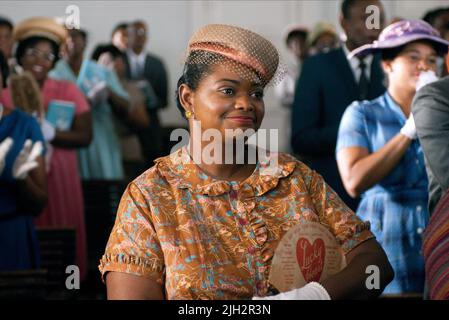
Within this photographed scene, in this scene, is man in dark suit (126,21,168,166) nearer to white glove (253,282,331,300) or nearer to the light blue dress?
the light blue dress

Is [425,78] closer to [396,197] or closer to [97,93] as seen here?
[396,197]

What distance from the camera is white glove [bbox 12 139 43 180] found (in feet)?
13.0

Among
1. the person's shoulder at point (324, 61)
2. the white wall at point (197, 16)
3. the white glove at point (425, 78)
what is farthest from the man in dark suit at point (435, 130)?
the white wall at point (197, 16)

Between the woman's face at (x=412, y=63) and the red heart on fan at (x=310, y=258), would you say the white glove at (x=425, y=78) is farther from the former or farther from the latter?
the red heart on fan at (x=310, y=258)

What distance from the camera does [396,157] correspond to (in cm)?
355

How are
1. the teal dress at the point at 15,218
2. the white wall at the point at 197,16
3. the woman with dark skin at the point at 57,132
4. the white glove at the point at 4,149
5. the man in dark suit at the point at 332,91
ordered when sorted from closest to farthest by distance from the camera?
the white glove at the point at 4,149
the teal dress at the point at 15,218
the man in dark suit at the point at 332,91
the woman with dark skin at the point at 57,132
the white wall at the point at 197,16

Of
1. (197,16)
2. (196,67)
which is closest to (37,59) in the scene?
(196,67)

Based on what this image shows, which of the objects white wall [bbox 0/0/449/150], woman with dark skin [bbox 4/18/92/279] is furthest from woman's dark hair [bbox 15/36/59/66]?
white wall [bbox 0/0/449/150]

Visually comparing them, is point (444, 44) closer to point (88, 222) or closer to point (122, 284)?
point (122, 284)

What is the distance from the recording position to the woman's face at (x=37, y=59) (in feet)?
17.8

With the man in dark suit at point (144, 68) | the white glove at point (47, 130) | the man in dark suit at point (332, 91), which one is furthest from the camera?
the man in dark suit at point (144, 68)

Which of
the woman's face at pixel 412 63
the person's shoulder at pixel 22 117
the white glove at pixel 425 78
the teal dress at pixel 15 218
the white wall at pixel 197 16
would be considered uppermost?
the white wall at pixel 197 16

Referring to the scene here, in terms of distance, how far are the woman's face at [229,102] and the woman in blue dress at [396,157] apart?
1.11 metres

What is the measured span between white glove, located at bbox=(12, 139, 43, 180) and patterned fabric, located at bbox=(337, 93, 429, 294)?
1254 millimetres
